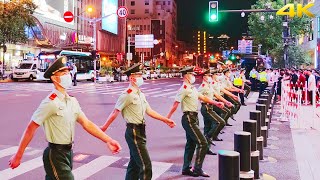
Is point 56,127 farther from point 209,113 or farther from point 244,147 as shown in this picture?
point 209,113

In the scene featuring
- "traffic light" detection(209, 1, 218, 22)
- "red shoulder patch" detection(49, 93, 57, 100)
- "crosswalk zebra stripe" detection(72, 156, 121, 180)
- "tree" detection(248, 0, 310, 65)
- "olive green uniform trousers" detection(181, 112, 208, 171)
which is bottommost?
"crosswalk zebra stripe" detection(72, 156, 121, 180)

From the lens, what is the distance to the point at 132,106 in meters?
5.76

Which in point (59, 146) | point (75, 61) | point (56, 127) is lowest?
point (59, 146)

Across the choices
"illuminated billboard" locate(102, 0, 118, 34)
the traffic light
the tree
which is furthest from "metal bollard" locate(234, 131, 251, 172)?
"illuminated billboard" locate(102, 0, 118, 34)

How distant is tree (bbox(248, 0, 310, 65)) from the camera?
141 feet

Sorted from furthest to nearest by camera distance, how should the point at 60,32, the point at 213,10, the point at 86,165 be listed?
the point at 60,32 < the point at 213,10 < the point at 86,165

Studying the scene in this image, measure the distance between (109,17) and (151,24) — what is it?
1600 inches

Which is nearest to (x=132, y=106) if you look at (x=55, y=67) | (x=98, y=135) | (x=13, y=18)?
(x=98, y=135)

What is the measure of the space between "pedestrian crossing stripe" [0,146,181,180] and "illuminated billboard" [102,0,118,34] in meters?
77.5

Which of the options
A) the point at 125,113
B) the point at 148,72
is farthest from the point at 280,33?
the point at 125,113

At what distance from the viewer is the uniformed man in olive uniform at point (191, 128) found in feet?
23.3

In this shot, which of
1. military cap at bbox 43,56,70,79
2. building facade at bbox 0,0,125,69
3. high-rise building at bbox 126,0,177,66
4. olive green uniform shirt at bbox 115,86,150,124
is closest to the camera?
military cap at bbox 43,56,70,79

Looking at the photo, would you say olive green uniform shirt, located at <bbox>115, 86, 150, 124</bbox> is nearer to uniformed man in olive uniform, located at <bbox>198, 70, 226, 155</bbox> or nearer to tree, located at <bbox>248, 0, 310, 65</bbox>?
uniformed man in olive uniform, located at <bbox>198, 70, 226, 155</bbox>

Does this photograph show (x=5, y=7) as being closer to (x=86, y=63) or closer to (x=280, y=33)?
(x=86, y=63)
